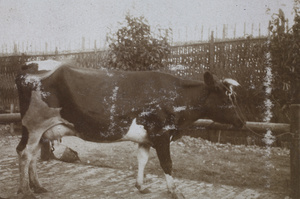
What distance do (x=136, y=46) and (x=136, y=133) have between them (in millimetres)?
2165

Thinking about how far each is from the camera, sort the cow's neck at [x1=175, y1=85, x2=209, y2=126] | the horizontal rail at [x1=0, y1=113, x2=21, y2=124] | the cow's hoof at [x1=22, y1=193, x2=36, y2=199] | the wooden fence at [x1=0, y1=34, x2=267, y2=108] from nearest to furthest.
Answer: the cow's hoof at [x1=22, y1=193, x2=36, y2=199], the cow's neck at [x1=175, y1=85, x2=209, y2=126], the horizontal rail at [x1=0, y1=113, x2=21, y2=124], the wooden fence at [x1=0, y1=34, x2=267, y2=108]

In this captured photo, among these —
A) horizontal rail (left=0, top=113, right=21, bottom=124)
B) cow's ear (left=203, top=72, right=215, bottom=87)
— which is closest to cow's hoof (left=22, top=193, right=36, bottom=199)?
horizontal rail (left=0, top=113, right=21, bottom=124)

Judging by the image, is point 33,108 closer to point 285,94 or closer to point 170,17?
point 170,17

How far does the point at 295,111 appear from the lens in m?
3.74

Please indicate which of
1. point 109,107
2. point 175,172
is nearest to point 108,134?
point 109,107

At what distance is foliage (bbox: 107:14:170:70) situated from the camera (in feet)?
18.4

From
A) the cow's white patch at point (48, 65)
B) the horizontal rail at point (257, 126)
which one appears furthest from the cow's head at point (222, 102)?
the cow's white patch at point (48, 65)

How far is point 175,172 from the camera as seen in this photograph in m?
5.17

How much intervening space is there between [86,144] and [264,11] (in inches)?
196

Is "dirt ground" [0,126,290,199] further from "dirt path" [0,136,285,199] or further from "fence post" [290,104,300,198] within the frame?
"fence post" [290,104,300,198]

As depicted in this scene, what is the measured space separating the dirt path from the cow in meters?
0.25

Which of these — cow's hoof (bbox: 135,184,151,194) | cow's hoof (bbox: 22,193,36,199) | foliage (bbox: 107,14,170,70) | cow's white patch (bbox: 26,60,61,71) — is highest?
foliage (bbox: 107,14,170,70)

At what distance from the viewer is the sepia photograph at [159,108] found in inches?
155

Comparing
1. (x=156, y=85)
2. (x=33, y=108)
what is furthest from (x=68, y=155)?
(x=156, y=85)
